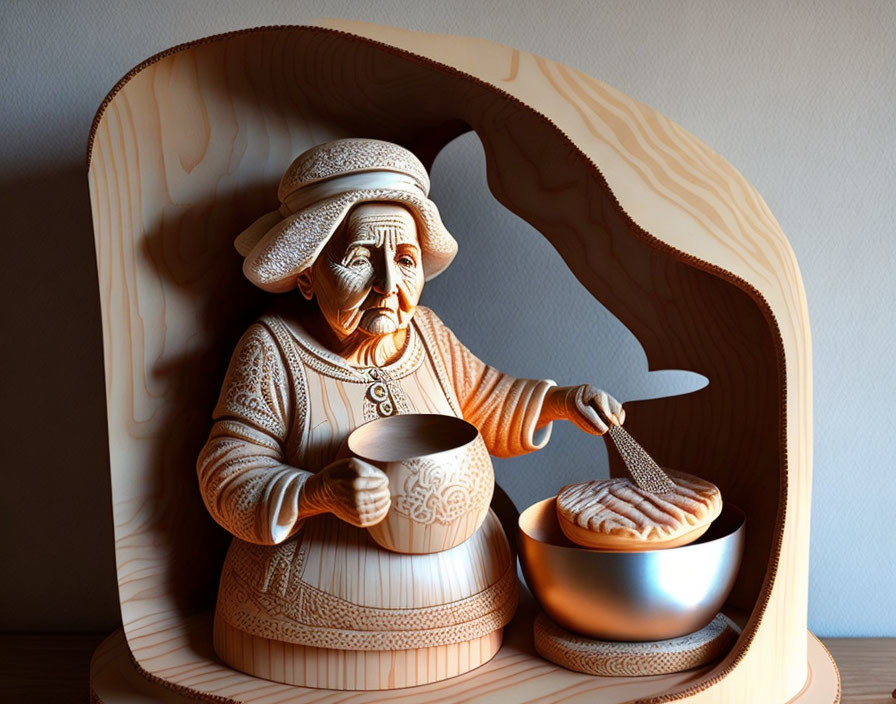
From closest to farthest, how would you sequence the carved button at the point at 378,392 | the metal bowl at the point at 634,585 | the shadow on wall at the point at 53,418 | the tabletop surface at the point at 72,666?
the metal bowl at the point at 634,585 → the carved button at the point at 378,392 → the tabletop surface at the point at 72,666 → the shadow on wall at the point at 53,418

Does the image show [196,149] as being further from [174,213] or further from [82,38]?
[82,38]

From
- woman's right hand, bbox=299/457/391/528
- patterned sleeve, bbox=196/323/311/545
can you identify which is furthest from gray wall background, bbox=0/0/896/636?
woman's right hand, bbox=299/457/391/528

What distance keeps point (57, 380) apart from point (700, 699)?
107 cm

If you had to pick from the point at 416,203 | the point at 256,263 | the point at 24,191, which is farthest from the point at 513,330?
the point at 24,191

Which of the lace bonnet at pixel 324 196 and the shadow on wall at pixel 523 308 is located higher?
the lace bonnet at pixel 324 196

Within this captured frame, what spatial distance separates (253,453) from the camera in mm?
1090

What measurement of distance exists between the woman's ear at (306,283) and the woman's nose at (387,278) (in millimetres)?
104

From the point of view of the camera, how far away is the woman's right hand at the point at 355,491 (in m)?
0.95

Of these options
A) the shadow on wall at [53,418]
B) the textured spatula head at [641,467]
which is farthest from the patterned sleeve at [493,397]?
the shadow on wall at [53,418]

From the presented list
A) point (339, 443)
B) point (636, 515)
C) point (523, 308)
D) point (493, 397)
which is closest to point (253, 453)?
point (339, 443)

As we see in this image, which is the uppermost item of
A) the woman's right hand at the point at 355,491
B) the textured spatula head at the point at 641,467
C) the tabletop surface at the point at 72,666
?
the woman's right hand at the point at 355,491

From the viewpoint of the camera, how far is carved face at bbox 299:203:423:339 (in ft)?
3.65

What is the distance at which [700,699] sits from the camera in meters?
1.04

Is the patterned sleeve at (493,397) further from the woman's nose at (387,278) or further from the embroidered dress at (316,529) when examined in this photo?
the woman's nose at (387,278)
